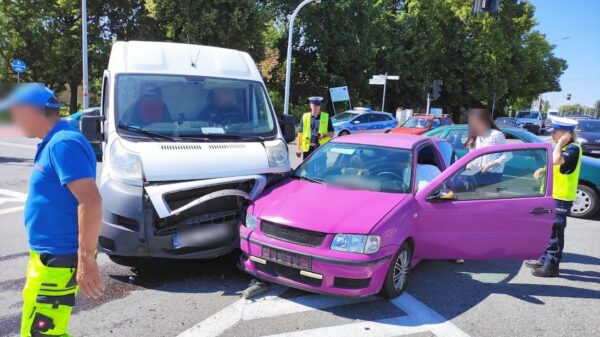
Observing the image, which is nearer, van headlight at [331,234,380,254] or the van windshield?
van headlight at [331,234,380,254]

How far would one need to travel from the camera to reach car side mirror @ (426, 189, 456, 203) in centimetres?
439

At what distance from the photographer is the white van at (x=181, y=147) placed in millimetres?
4137

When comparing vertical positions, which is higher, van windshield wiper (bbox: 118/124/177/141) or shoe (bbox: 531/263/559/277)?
van windshield wiper (bbox: 118/124/177/141)

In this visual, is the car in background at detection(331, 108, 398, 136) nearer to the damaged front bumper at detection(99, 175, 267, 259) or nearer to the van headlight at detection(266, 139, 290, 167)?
the van headlight at detection(266, 139, 290, 167)

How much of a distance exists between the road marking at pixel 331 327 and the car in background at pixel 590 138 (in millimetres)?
17275

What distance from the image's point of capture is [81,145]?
2330mm

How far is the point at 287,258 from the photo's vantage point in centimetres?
396

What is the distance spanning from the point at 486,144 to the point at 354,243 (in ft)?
9.60

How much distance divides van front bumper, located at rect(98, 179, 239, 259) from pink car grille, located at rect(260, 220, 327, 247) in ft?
3.01

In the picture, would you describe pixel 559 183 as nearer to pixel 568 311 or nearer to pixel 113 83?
pixel 568 311

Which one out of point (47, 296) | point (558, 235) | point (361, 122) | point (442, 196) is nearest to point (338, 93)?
point (361, 122)

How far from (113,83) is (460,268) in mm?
4518

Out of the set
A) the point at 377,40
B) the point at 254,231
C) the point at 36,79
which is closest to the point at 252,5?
the point at 377,40

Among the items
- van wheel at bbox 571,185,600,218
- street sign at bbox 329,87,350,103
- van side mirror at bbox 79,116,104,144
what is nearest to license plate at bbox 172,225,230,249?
van side mirror at bbox 79,116,104,144
